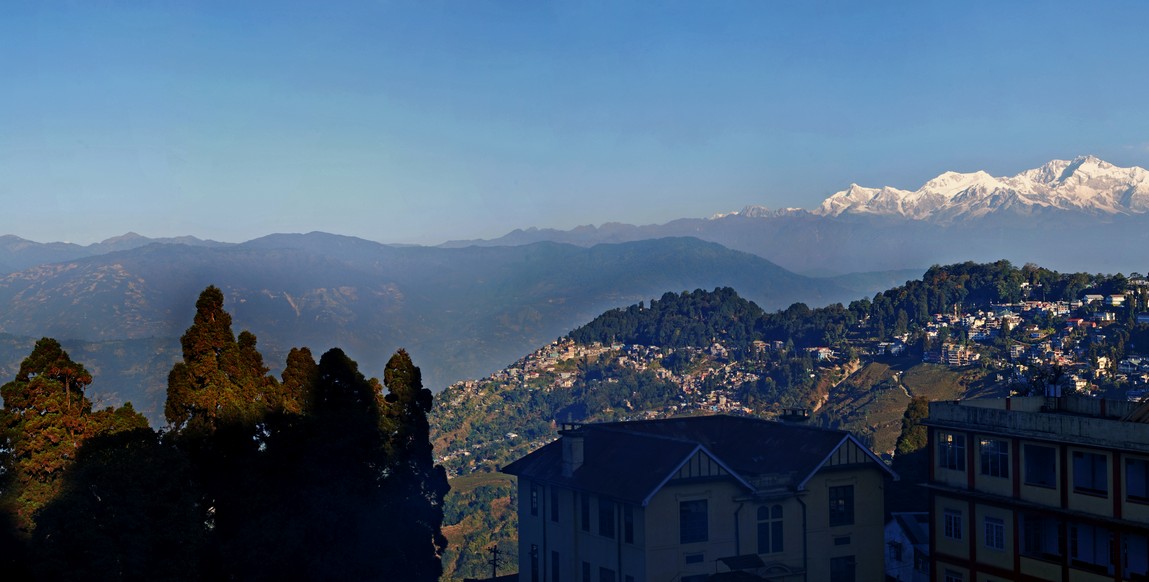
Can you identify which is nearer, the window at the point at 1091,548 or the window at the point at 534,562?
the window at the point at 1091,548

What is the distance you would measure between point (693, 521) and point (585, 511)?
479 cm

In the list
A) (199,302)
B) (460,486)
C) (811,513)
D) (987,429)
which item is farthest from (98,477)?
(460,486)

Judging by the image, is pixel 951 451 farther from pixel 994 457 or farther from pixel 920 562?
pixel 920 562

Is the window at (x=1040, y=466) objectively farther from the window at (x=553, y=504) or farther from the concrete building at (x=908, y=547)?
the window at (x=553, y=504)

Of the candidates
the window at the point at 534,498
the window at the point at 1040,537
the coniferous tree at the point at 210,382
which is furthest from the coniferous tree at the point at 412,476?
the window at the point at 1040,537

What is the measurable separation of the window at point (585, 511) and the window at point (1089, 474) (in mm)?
17065

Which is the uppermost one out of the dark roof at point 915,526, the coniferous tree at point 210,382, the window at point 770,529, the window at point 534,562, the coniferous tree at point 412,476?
the coniferous tree at point 210,382

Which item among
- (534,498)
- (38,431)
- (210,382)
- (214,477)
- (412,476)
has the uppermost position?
(210,382)

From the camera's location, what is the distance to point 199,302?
36.5 m

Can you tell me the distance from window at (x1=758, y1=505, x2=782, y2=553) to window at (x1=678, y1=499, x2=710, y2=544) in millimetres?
2287

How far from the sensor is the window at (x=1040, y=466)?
123ft

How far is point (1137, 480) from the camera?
34438 millimetres

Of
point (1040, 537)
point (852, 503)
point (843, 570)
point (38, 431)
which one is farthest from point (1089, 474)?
point (38, 431)

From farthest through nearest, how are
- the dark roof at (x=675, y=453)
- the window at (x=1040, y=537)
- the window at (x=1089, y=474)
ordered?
the dark roof at (x=675, y=453) < the window at (x=1040, y=537) < the window at (x=1089, y=474)
